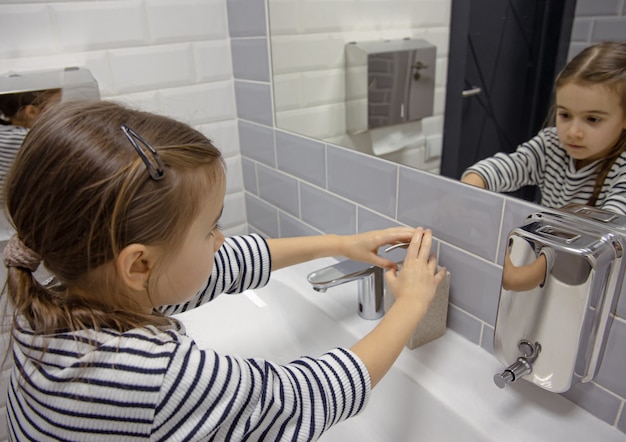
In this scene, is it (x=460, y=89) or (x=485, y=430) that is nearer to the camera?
(x=485, y=430)

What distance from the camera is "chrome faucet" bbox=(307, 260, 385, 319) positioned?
2.49ft

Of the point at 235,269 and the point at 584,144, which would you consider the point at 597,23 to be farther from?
the point at 235,269

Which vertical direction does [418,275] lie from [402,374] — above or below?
above

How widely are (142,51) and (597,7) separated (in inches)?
31.0

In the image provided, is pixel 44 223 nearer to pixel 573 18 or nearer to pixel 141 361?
pixel 141 361

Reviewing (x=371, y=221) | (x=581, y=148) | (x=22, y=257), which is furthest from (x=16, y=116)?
(x=581, y=148)

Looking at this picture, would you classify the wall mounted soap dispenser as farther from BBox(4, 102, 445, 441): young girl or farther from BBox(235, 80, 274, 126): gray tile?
BBox(235, 80, 274, 126): gray tile

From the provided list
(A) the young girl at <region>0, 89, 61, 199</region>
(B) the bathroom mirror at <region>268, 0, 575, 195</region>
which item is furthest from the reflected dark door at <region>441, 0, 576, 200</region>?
(A) the young girl at <region>0, 89, 61, 199</region>

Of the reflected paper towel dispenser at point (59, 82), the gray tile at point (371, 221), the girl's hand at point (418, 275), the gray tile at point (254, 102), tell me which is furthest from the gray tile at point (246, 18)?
the girl's hand at point (418, 275)

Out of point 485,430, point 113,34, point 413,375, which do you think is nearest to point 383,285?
point 413,375

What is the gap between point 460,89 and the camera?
714 mm

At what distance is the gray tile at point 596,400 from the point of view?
586mm

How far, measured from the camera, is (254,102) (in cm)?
107

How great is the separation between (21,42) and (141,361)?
65 cm
